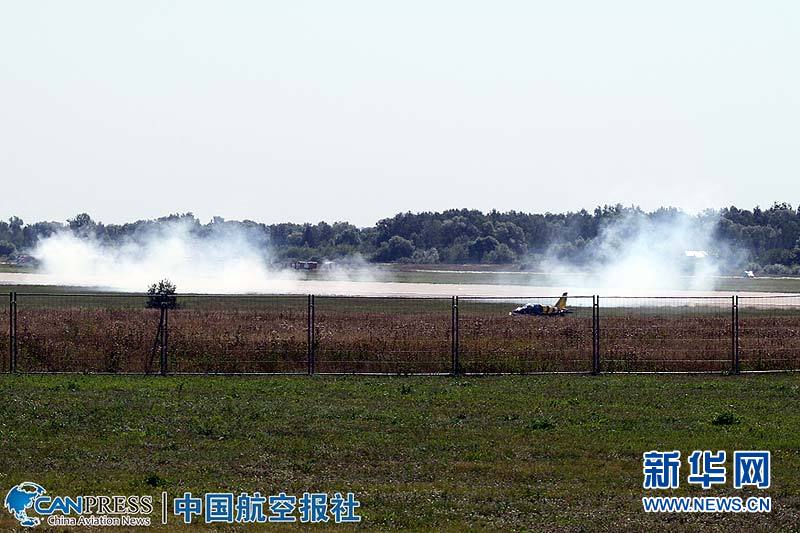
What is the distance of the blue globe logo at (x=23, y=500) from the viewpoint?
40.4 ft

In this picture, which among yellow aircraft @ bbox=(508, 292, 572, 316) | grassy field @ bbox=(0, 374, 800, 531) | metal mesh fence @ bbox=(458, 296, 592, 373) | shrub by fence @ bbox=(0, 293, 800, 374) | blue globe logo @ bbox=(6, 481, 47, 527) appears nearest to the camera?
blue globe logo @ bbox=(6, 481, 47, 527)

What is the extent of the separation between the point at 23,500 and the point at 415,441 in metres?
6.20

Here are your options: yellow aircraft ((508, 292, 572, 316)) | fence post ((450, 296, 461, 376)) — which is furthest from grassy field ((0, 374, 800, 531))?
yellow aircraft ((508, 292, 572, 316))

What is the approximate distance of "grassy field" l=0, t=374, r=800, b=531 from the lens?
1346 cm

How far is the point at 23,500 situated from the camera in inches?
516


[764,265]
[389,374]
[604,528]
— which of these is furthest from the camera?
[764,265]

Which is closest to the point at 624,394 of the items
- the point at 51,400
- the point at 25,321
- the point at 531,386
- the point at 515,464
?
the point at 531,386

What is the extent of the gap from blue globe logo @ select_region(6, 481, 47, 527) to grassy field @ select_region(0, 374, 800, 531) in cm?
21

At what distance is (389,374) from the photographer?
92.6 ft

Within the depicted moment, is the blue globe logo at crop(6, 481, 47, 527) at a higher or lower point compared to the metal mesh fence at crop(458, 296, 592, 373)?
lower

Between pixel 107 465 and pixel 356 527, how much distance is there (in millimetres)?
4503

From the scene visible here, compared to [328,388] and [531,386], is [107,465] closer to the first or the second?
[328,388]

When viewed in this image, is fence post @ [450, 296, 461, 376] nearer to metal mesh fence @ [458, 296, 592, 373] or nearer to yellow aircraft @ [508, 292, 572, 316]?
metal mesh fence @ [458, 296, 592, 373]

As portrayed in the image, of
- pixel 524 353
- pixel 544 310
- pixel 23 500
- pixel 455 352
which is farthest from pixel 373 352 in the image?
pixel 544 310
